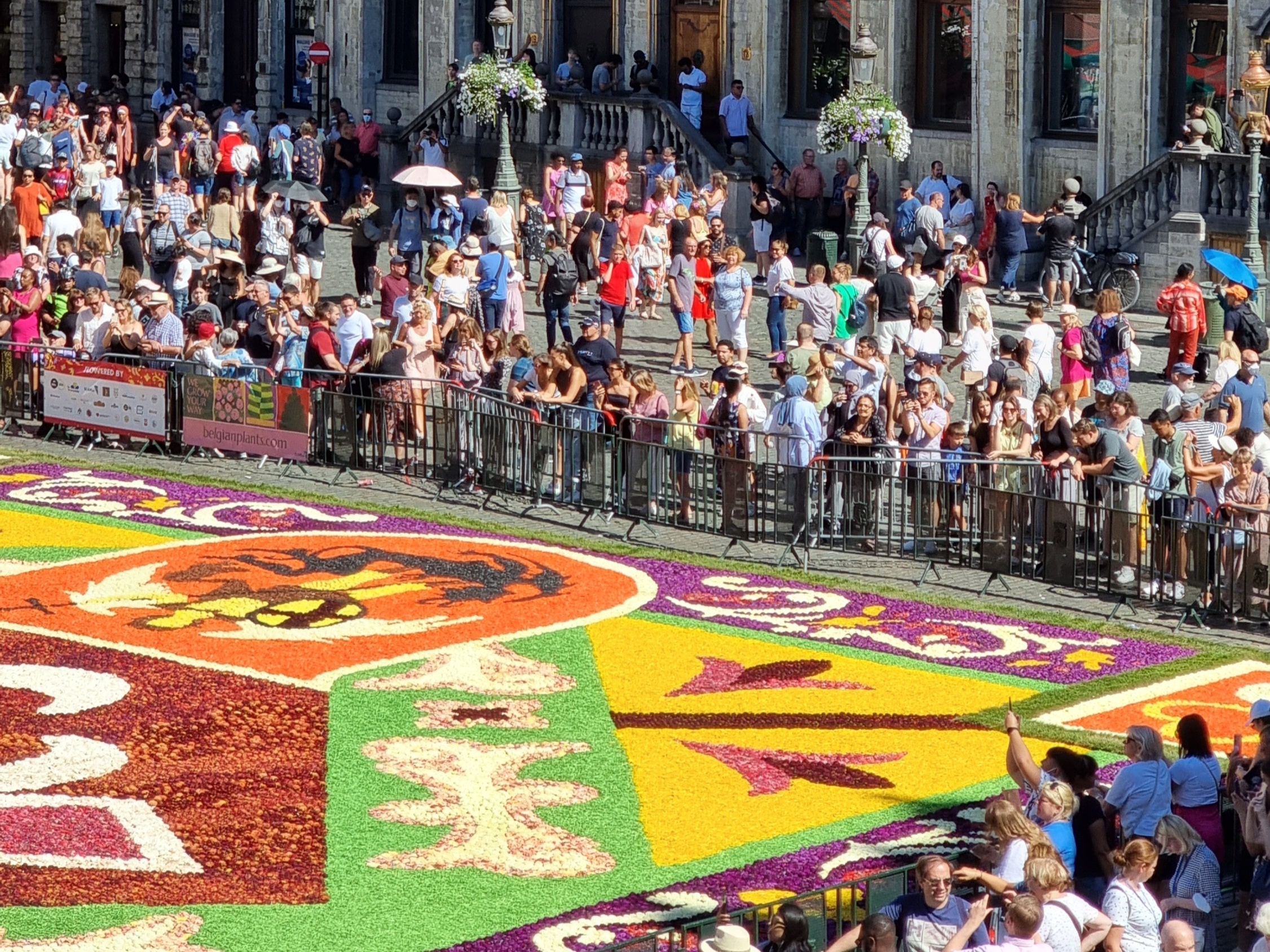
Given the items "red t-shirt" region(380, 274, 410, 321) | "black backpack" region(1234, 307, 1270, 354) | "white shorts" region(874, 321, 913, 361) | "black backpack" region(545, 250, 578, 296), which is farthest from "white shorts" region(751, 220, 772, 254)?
"black backpack" region(1234, 307, 1270, 354)

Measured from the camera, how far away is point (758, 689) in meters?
18.0

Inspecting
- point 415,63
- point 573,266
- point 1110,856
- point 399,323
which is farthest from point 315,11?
point 1110,856

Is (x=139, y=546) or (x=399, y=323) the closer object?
(x=139, y=546)

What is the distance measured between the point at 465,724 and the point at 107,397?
32.6ft

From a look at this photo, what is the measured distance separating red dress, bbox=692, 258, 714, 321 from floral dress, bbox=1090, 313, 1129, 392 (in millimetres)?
5376

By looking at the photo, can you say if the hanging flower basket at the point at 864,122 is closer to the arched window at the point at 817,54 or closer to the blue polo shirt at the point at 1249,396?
the arched window at the point at 817,54

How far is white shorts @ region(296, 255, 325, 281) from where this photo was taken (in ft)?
104

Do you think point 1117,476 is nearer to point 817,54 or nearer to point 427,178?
point 427,178

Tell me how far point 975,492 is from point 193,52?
113 ft

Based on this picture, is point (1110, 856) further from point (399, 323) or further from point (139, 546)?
point (399, 323)

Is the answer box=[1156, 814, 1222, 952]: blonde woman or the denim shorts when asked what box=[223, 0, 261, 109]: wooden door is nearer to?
the denim shorts

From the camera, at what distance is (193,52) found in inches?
2047

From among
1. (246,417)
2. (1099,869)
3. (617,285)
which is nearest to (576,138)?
(617,285)

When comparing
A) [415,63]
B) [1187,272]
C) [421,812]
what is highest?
[415,63]
